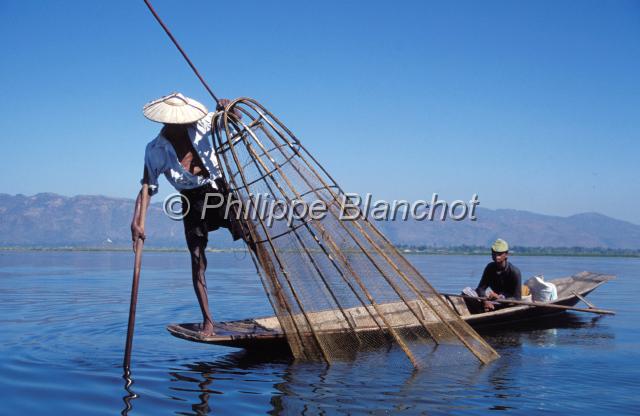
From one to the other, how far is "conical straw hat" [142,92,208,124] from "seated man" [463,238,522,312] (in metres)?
4.17

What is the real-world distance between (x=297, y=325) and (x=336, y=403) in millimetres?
1309

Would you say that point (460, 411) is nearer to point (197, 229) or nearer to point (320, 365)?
point (320, 365)

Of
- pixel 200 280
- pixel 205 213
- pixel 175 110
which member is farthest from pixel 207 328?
pixel 175 110

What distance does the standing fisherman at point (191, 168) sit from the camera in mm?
5355

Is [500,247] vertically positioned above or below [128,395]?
above

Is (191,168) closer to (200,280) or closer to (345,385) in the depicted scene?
(200,280)

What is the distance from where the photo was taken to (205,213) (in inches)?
221

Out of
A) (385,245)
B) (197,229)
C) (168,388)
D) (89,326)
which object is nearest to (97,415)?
(168,388)

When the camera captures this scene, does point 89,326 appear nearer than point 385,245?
No

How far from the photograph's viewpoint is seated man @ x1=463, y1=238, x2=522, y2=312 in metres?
7.75

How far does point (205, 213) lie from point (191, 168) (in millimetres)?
433

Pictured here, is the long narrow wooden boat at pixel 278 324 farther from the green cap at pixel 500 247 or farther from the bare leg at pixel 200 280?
the green cap at pixel 500 247

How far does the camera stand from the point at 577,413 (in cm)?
431

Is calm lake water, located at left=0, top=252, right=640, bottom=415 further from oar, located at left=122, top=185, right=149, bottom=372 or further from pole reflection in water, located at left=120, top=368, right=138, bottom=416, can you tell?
oar, located at left=122, top=185, right=149, bottom=372
